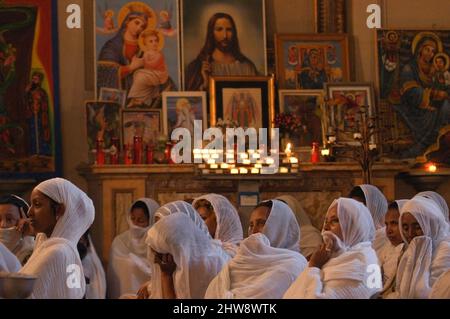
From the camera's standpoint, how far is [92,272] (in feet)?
26.4

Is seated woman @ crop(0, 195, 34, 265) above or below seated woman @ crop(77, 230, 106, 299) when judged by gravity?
above

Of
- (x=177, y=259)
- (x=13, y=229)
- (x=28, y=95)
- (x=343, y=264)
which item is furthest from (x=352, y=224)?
(x=28, y=95)

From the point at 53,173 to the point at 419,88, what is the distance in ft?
17.2

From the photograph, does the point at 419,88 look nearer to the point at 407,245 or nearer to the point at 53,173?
the point at 53,173

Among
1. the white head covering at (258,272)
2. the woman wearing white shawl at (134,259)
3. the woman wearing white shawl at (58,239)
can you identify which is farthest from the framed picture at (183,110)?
the woman wearing white shawl at (58,239)

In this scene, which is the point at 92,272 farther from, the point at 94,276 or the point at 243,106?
the point at 243,106

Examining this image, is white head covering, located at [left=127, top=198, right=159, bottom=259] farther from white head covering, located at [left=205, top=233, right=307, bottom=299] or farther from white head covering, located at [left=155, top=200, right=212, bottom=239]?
white head covering, located at [left=205, top=233, right=307, bottom=299]

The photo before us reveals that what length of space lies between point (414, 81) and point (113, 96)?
13.9 ft

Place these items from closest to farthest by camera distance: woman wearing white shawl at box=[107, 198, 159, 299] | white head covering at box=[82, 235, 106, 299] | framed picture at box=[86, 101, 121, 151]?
white head covering at box=[82, 235, 106, 299]
woman wearing white shawl at box=[107, 198, 159, 299]
framed picture at box=[86, 101, 121, 151]

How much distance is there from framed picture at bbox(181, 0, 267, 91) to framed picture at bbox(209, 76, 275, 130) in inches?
6.8

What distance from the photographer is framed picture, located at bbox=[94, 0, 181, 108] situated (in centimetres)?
1502

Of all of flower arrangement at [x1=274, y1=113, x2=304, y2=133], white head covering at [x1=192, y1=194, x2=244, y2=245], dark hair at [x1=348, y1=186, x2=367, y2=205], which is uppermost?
flower arrangement at [x1=274, y1=113, x2=304, y2=133]

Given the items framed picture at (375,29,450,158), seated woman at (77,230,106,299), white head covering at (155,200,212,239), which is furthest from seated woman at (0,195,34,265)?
Answer: framed picture at (375,29,450,158)

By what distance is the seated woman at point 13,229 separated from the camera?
321 inches
